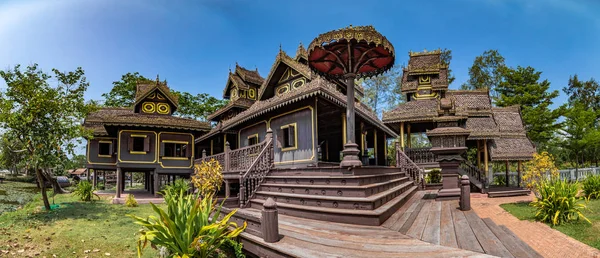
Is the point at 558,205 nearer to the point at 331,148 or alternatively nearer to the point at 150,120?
the point at 331,148

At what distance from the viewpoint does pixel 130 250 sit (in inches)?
294

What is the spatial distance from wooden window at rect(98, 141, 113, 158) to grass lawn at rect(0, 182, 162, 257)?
41.7ft

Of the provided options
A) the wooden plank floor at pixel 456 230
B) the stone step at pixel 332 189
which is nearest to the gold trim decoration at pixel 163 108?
the stone step at pixel 332 189

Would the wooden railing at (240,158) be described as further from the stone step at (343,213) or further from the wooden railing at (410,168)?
the wooden railing at (410,168)

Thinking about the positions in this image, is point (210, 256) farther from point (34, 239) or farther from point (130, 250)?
point (34, 239)

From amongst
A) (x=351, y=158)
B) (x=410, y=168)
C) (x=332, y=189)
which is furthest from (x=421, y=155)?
(x=332, y=189)

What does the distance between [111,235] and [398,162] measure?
39.9ft

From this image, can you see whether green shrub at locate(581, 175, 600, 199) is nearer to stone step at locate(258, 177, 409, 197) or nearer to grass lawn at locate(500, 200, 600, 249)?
grass lawn at locate(500, 200, 600, 249)

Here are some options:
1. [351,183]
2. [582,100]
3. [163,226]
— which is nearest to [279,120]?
[351,183]

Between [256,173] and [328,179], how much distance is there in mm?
3466

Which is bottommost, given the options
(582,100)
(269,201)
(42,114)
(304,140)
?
(269,201)

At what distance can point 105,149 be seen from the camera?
23562 mm

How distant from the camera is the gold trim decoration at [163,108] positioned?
70.7 ft

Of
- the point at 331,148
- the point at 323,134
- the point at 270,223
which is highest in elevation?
the point at 323,134
